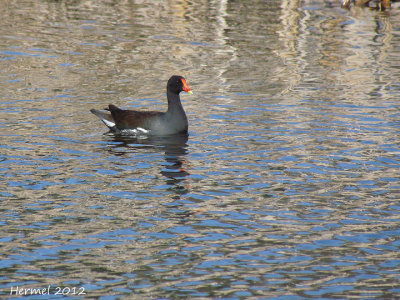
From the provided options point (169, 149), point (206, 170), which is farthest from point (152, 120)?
point (206, 170)

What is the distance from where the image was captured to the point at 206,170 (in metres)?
12.5

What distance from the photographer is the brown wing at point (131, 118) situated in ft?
48.8

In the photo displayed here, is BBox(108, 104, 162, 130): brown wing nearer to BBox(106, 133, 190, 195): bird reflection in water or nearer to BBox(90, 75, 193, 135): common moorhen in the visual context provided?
BBox(90, 75, 193, 135): common moorhen

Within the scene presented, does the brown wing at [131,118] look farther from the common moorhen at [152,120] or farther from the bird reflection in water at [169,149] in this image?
the bird reflection in water at [169,149]

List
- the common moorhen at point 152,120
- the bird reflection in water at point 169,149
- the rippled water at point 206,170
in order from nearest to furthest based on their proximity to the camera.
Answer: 1. the rippled water at point 206,170
2. the bird reflection in water at point 169,149
3. the common moorhen at point 152,120

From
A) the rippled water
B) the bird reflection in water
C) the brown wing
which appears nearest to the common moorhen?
the brown wing

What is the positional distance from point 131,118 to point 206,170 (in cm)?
302

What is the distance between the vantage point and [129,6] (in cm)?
3136

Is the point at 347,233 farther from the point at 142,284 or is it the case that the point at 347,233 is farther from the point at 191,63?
the point at 191,63

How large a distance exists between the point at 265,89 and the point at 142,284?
36.5ft

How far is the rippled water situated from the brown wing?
0.30 metres

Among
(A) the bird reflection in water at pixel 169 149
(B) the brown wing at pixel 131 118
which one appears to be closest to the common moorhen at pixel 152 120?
(B) the brown wing at pixel 131 118

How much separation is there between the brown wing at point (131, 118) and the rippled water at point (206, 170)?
11.9 inches

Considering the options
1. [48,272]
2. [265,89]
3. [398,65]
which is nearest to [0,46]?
[265,89]
